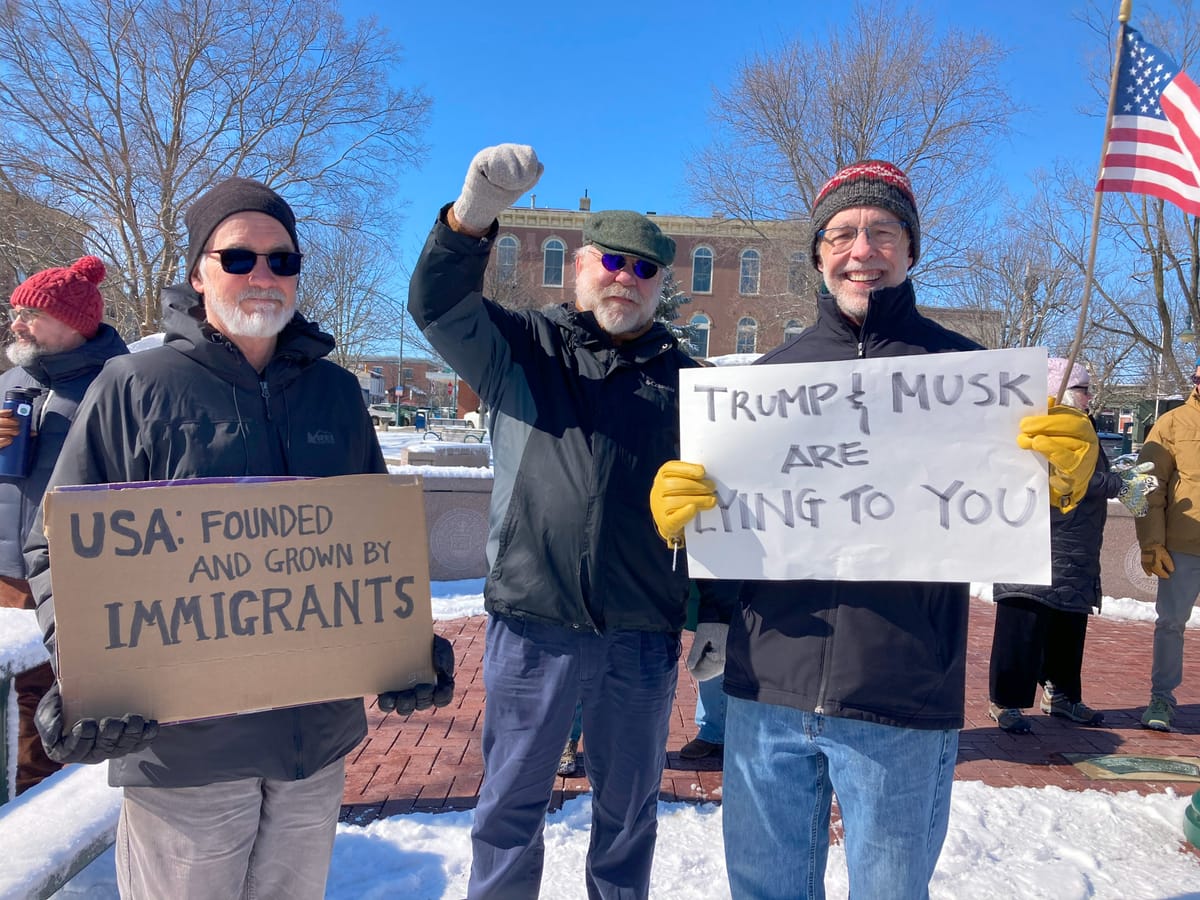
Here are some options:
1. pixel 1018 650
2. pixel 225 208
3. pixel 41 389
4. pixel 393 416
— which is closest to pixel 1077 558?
pixel 1018 650

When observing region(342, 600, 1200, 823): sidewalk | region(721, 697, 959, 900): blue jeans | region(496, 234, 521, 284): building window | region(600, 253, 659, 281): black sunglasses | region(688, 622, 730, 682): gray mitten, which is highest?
region(496, 234, 521, 284): building window

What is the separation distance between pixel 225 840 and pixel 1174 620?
520 cm

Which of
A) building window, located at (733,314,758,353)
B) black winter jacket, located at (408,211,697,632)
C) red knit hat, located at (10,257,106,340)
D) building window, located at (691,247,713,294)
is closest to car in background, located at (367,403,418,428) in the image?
building window, located at (691,247,713,294)

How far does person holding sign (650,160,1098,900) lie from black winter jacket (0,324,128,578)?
9.54 ft

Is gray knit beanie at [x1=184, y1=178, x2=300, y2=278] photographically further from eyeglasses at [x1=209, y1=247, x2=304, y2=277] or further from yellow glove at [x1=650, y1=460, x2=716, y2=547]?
yellow glove at [x1=650, y1=460, x2=716, y2=547]

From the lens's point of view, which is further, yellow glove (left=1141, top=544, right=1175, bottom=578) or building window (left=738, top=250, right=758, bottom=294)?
building window (left=738, top=250, right=758, bottom=294)

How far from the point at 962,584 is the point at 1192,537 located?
12.1 ft

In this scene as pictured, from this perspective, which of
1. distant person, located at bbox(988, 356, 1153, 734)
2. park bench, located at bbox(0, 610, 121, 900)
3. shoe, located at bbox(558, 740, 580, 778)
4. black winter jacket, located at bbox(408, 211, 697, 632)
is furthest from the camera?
distant person, located at bbox(988, 356, 1153, 734)

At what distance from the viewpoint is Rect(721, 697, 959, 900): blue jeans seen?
5.73 feet

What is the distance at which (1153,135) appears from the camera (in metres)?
2.72

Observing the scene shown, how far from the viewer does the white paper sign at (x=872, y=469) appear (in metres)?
1.76

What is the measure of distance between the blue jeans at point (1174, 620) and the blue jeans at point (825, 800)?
12.3 feet

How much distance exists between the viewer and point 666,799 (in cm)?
339

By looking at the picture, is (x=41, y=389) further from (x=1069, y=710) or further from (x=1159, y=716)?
(x=1159, y=716)
